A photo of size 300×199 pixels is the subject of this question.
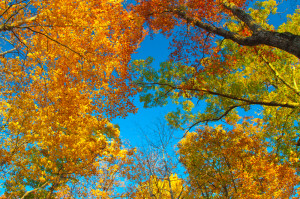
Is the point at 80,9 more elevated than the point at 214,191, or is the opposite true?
the point at 80,9

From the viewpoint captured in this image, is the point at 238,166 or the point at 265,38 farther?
the point at 238,166

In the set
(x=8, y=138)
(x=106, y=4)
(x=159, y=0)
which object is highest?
(x=106, y=4)

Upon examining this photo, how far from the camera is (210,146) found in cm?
1181

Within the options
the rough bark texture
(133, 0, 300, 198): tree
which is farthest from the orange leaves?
the rough bark texture

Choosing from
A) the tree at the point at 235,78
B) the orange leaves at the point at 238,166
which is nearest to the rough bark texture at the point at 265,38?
the tree at the point at 235,78

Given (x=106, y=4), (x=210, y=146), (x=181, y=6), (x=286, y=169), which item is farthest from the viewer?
(x=210, y=146)

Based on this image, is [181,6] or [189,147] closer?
[181,6]

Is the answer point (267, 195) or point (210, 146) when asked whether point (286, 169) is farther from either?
point (210, 146)

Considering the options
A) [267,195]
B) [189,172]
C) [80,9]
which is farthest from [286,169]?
[80,9]

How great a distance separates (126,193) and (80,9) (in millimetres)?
11764

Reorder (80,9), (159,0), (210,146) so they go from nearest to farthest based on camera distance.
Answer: (80,9) → (159,0) → (210,146)

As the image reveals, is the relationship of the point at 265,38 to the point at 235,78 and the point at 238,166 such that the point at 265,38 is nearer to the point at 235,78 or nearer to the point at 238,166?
the point at 235,78

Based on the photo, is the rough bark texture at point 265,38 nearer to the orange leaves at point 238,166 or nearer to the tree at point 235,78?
the tree at point 235,78

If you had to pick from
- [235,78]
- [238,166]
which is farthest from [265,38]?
[238,166]
